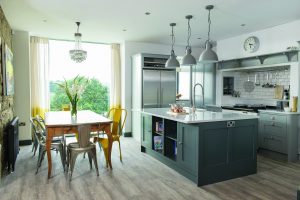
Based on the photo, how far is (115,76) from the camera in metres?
6.74

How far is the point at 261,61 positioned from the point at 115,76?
154 inches

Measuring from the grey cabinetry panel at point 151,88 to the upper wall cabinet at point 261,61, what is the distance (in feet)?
5.91

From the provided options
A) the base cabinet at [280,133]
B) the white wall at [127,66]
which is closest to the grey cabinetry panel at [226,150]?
the base cabinet at [280,133]

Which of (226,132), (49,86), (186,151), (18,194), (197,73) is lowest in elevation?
(18,194)

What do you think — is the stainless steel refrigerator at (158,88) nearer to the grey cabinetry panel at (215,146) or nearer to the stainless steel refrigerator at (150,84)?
the stainless steel refrigerator at (150,84)

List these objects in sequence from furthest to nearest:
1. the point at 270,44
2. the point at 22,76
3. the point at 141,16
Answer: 1. the point at 22,76
2. the point at 270,44
3. the point at 141,16

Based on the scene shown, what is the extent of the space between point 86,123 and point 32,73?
3.40 metres

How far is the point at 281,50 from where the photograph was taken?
15.6 ft

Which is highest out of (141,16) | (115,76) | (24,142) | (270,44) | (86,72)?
(141,16)

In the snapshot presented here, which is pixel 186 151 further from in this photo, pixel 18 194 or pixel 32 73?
pixel 32 73

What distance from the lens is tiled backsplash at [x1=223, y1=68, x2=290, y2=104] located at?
5012 millimetres

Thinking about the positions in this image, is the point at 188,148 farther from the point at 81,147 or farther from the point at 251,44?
the point at 251,44

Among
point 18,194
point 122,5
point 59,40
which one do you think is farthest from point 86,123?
point 59,40

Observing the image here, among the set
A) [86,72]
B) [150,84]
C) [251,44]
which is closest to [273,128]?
[251,44]
